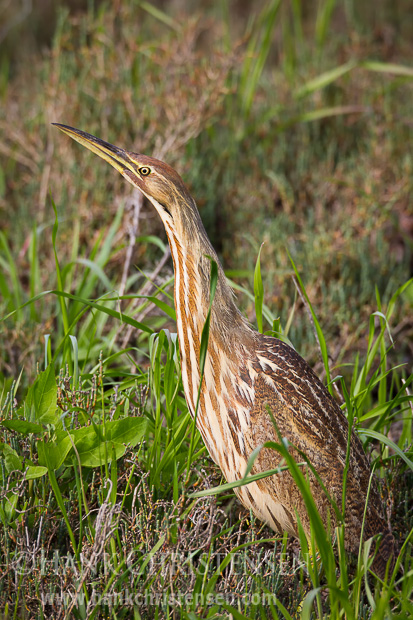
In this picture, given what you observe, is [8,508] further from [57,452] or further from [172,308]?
[172,308]

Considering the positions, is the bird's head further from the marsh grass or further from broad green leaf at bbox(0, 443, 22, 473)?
broad green leaf at bbox(0, 443, 22, 473)

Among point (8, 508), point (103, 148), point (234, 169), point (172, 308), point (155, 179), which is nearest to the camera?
point (8, 508)

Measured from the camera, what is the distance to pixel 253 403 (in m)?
1.86

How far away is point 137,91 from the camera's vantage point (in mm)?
4191

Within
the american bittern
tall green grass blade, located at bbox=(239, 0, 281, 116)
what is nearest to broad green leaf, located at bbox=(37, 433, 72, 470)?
the american bittern

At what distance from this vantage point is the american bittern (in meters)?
1.84

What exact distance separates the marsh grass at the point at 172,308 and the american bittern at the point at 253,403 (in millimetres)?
76

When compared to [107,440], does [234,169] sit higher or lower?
higher

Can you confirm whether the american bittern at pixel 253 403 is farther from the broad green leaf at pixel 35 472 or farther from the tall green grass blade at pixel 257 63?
the tall green grass blade at pixel 257 63

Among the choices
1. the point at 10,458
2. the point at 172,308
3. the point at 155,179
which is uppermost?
the point at 155,179

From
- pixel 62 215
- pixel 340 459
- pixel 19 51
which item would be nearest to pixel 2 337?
pixel 62 215

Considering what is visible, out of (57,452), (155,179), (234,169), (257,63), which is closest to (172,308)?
(155,179)

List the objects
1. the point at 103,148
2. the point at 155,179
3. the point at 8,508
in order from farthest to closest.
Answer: the point at 103,148 → the point at 155,179 → the point at 8,508

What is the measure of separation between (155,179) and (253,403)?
0.68 metres
